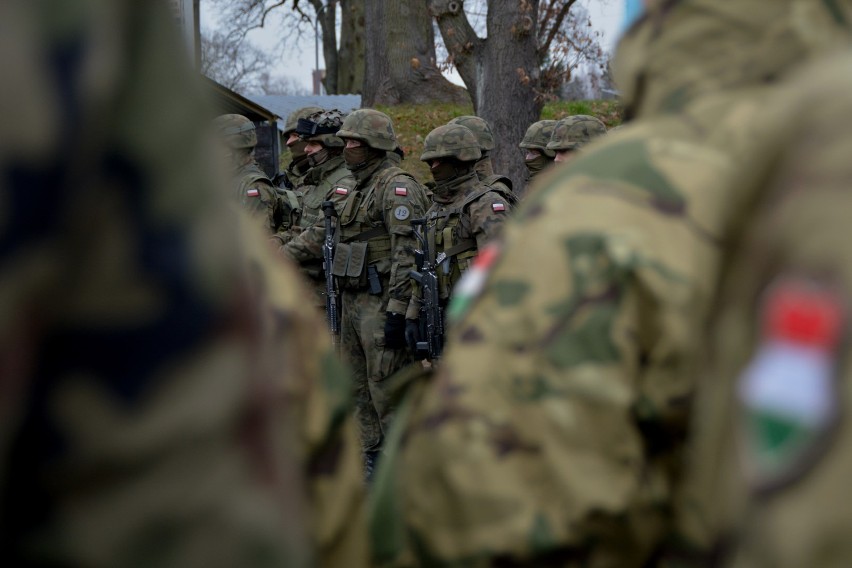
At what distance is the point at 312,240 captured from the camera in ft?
29.7

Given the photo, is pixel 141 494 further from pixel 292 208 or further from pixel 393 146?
pixel 292 208

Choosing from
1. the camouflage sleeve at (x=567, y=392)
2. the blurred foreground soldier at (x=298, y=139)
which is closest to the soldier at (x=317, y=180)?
Result: the blurred foreground soldier at (x=298, y=139)

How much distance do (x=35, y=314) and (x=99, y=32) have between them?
0.64 feet

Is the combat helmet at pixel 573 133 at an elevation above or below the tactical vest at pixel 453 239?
above

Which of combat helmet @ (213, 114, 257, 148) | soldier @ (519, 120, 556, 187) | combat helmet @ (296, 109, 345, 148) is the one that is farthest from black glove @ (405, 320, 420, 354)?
combat helmet @ (213, 114, 257, 148)

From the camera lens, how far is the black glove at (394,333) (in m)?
8.08

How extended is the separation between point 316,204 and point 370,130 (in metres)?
1.32

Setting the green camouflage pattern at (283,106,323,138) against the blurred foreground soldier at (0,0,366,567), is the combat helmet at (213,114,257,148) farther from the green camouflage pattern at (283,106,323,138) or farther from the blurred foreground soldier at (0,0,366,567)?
the blurred foreground soldier at (0,0,366,567)

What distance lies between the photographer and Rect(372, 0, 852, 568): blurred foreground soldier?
1478 mm

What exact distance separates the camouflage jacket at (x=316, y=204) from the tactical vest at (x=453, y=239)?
1179 millimetres

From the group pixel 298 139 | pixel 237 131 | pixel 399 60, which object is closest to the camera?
pixel 298 139

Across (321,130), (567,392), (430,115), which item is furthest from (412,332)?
(430,115)

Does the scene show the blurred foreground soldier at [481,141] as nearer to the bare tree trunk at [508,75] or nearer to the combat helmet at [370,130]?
the combat helmet at [370,130]

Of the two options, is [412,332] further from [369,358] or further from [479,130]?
[479,130]
